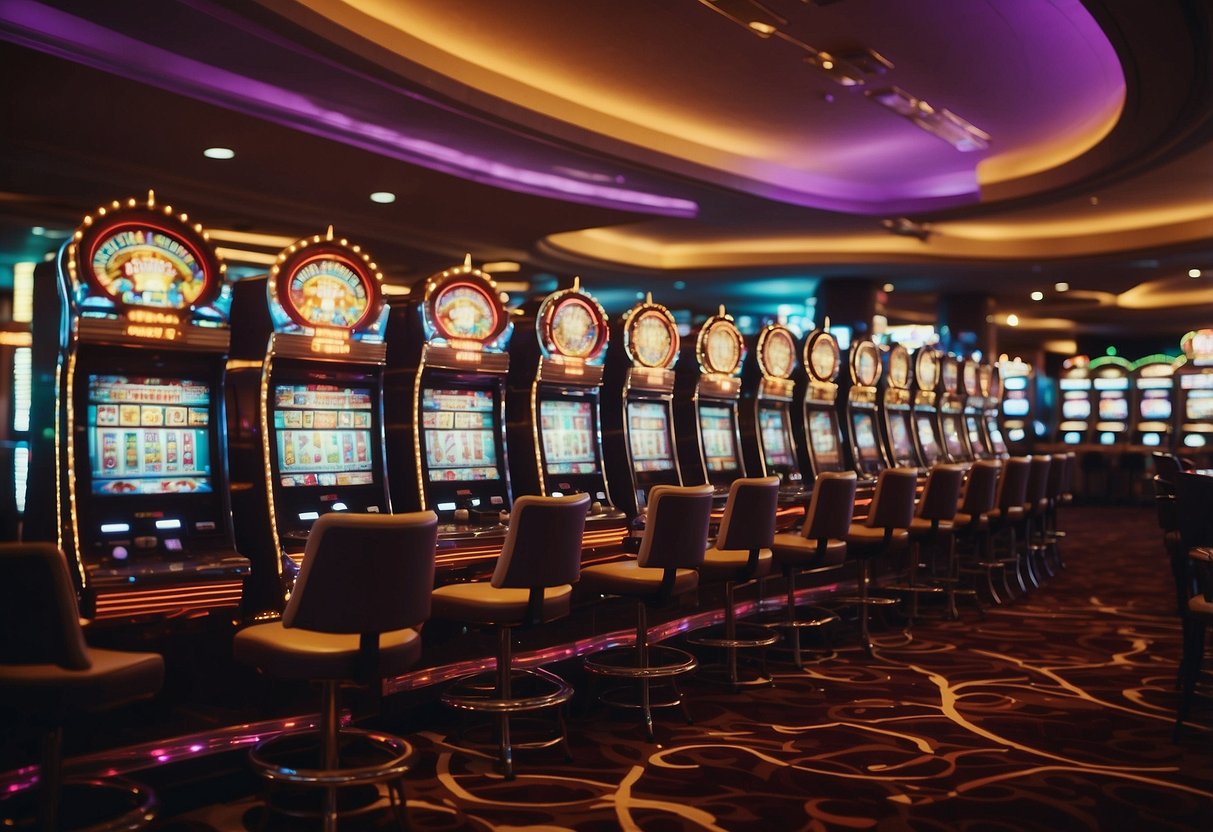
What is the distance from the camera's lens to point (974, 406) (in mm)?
12117

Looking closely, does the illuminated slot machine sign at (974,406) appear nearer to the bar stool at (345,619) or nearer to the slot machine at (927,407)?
the slot machine at (927,407)

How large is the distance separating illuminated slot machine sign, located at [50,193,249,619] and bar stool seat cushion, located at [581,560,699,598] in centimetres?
159

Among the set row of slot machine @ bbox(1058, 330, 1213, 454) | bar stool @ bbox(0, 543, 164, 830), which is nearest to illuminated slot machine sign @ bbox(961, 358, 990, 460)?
row of slot machine @ bbox(1058, 330, 1213, 454)

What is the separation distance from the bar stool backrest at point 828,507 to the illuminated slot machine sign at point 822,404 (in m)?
2.57

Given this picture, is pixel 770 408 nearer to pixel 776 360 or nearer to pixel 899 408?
pixel 776 360

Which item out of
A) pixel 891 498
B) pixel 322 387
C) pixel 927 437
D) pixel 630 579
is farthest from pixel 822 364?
pixel 322 387

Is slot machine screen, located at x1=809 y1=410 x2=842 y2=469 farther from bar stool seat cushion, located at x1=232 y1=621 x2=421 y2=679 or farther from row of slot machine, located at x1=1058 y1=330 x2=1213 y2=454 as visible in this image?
row of slot machine, located at x1=1058 y1=330 x2=1213 y2=454

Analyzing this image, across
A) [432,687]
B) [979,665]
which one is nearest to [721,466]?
[979,665]

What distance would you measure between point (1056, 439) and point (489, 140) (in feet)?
49.9

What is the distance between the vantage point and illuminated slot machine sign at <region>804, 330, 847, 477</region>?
849cm

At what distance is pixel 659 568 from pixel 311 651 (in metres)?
1.87

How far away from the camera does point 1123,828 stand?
342 cm

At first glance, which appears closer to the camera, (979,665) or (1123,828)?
(1123,828)

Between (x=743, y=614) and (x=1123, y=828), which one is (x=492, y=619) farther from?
(x=743, y=614)
